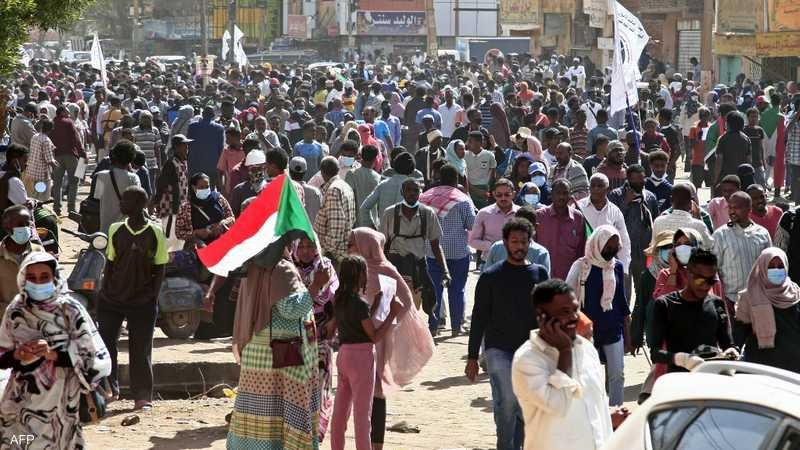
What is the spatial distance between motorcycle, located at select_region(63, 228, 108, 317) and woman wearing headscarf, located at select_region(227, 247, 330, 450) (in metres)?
2.78

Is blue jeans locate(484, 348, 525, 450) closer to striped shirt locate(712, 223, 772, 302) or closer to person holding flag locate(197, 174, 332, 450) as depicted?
person holding flag locate(197, 174, 332, 450)

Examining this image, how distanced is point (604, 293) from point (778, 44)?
82.4 feet

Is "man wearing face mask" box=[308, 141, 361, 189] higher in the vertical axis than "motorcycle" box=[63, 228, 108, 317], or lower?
higher

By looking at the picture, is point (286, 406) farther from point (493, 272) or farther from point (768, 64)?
point (768, 64)

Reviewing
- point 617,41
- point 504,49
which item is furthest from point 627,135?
point 504,49

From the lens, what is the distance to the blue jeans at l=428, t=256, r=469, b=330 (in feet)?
41.8

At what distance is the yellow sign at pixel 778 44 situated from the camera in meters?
32.7

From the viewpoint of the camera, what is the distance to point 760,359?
28.5 ft

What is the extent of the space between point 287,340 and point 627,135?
37.0ft

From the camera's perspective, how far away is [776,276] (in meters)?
8.51

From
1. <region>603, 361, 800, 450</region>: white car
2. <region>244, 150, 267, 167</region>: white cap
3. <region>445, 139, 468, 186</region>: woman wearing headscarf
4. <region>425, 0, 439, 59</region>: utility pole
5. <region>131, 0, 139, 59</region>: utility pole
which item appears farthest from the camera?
<region>131, 0, 139, 59</region>: utility pole

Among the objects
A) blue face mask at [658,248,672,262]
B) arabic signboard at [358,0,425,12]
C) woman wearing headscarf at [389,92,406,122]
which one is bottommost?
blue face mask at [658,248,672,262]

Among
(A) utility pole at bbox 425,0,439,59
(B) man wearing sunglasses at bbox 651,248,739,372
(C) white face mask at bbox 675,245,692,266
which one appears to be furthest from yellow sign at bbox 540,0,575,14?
(B) man wearing sunglasses at bbox 651,248,739,372

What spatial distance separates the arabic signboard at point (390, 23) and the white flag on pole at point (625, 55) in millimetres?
64562
